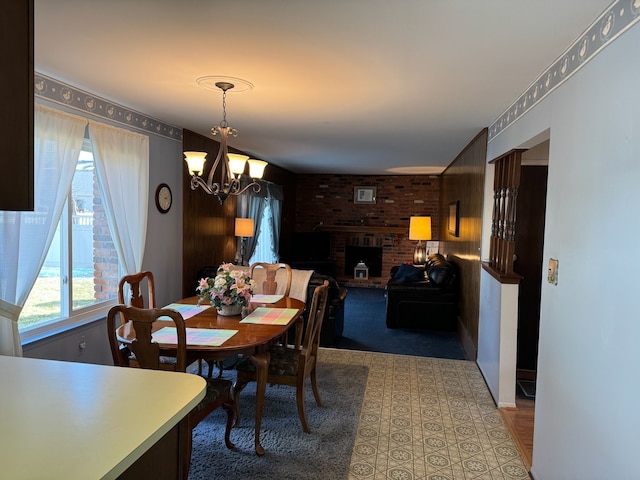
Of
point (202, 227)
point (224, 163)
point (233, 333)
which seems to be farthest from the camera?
point (202, 227)

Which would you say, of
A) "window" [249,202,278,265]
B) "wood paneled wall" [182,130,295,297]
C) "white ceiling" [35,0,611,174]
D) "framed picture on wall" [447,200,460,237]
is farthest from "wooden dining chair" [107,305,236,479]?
"window" [249,202,278,265]

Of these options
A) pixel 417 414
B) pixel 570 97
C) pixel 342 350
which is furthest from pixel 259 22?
pixel 342 350

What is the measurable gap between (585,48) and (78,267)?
3589 mm

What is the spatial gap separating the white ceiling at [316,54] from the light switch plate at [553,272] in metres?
1.06

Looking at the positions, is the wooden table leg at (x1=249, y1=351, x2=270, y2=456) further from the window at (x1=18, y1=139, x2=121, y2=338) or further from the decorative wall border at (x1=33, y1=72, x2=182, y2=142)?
the decorative wall border at (x1=33, y1=72, x2=182, y2=142)

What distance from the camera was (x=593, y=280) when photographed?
5.56 ft

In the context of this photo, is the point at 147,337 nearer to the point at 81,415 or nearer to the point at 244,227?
the point at 81,415

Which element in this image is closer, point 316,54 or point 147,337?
point 147,337

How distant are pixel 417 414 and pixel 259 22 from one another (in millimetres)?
2739

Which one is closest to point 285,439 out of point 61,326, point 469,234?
point 61,326

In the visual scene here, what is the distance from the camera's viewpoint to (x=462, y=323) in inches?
195

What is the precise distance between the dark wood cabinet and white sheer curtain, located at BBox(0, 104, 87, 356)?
1.87 meters

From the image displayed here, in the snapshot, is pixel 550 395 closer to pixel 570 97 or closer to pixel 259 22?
pixel 570 97

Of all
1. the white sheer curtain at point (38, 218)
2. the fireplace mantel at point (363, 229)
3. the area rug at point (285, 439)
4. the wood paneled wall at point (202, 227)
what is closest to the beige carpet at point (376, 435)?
the area rug at point (285, 439)
